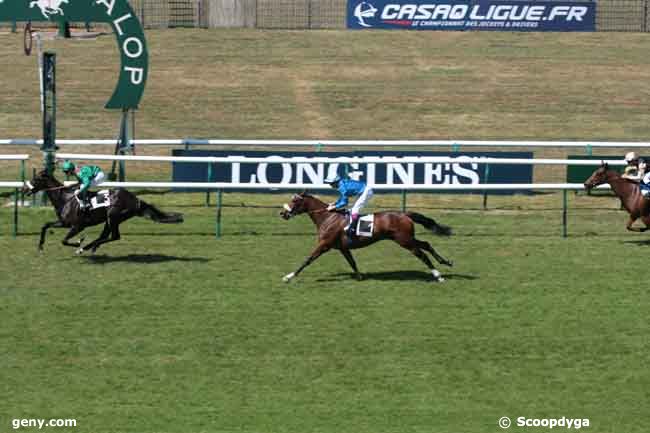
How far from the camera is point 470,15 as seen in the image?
38.3 metres

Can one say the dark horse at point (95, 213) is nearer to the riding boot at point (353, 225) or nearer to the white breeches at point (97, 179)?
the white breeches at point (97, 179)

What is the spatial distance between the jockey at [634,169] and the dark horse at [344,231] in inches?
162

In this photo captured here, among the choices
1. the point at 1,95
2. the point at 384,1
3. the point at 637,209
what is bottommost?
the point at 637,209

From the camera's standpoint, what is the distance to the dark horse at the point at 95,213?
16.5 m

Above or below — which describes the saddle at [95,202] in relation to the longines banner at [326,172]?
below

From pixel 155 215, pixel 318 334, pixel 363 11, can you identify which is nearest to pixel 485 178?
pixel 155 215

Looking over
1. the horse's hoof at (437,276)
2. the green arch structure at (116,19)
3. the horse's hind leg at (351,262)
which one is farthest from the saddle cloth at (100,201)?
the green arch structure at (116,19)

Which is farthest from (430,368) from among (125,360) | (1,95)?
(1,95)

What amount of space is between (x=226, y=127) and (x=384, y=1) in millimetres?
9624

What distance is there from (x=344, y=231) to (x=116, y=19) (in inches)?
344

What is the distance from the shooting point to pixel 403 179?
2150 centimetres

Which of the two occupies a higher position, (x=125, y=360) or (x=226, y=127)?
(x=226, y=127)

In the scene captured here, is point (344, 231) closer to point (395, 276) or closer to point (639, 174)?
point (395, 276)

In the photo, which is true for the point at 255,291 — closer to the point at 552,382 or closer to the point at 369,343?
the point at 369,343
